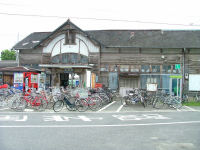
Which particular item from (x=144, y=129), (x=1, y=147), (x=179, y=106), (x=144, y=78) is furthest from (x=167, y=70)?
(x=1, y=147)

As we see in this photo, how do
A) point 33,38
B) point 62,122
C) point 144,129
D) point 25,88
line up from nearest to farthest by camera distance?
point 144,129 → point 62,122 → point 25,88 → point 33,38

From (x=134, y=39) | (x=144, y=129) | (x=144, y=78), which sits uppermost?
(x=134, y=39)

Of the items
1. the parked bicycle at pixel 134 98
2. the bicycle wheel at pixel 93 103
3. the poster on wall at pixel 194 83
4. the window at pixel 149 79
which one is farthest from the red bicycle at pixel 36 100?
the poster on wall at pixel 194 83

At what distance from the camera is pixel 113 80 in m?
22.5

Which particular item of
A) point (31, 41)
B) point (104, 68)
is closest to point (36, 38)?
point (31, 41)

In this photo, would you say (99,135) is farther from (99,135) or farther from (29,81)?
(29,81)

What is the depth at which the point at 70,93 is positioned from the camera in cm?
1490

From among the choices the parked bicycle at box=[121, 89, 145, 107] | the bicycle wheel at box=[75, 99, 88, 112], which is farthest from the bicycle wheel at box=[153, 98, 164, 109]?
the bicycle wheel at box=[75, 99, 88, 112]

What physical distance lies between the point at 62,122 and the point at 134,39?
1513cm

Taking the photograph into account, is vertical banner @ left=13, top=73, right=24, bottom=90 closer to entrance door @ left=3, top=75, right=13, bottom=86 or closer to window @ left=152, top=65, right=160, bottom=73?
entrance door @ left=3, top=75, right=13, bottom=86

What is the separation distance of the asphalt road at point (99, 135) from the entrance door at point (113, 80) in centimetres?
1208

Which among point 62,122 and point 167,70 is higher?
point 167,70

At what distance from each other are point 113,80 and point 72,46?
505cm

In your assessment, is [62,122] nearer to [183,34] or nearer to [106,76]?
[106,76]
